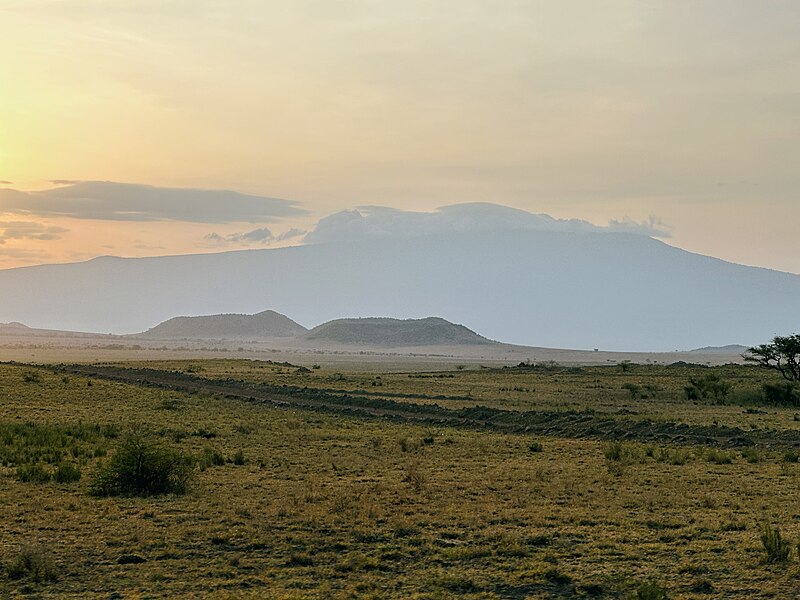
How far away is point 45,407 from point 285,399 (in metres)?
12.3

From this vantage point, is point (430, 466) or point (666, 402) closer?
point (430, 466)

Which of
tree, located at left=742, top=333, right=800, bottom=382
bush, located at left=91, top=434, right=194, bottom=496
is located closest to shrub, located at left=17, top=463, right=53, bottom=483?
bush, located at left=91, top=434, right=194, bottom=496

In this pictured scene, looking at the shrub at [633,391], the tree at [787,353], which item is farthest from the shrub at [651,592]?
the tree at [787,353]

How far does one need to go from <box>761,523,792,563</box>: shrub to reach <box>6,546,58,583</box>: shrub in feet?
34.4

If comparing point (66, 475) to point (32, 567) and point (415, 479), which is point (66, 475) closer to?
point (415, 479)

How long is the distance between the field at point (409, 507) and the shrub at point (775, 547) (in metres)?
0.04

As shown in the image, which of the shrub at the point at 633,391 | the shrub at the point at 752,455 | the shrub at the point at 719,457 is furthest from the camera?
the shrub at the point at 633,391

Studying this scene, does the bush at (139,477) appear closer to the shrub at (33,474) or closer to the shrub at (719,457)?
the shrub at (33,474)

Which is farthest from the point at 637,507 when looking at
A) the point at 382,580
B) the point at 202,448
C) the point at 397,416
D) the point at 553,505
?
the point at 397,416

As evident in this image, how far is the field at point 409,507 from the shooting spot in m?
13.5

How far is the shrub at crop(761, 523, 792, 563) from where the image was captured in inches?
553

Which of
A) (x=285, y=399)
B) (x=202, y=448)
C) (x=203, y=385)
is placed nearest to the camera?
(x=202, y=448)

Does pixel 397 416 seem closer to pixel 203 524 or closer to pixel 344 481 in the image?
pixel 344 481

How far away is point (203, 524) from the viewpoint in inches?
677
